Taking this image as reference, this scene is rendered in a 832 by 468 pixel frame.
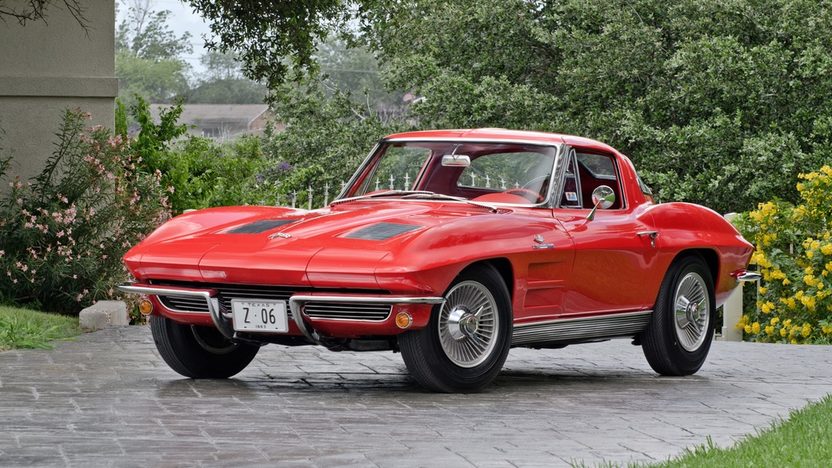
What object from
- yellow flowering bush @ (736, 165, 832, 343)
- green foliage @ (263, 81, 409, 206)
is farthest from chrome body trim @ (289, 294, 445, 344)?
green foliage @ (263, 81, 409, 206)

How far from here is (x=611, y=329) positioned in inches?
365

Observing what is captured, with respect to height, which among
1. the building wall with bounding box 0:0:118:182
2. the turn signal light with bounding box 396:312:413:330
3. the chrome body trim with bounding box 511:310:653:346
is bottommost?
the chrome body trim with bounding box 511:310:653:346

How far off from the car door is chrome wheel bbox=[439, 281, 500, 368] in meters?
0.81

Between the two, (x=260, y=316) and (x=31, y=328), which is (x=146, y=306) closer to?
(x=260, y=316)

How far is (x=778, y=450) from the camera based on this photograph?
19.8 ft

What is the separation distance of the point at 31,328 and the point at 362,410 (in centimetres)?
499

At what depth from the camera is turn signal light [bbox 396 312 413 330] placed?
764 centimetres

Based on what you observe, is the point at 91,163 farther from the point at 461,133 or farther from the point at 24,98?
the point at 461,133

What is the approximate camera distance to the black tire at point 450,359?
309 inches

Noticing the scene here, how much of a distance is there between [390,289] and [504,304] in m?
0.88

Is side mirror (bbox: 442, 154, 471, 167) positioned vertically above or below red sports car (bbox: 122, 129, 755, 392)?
above

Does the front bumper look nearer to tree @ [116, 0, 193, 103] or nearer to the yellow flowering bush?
the yellow flowering bush

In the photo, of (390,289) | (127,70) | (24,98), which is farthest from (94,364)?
(127,70)

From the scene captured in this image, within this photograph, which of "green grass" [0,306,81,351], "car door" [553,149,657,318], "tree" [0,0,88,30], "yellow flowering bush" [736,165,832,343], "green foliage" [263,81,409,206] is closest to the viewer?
"car door" [553,149,657,318]
